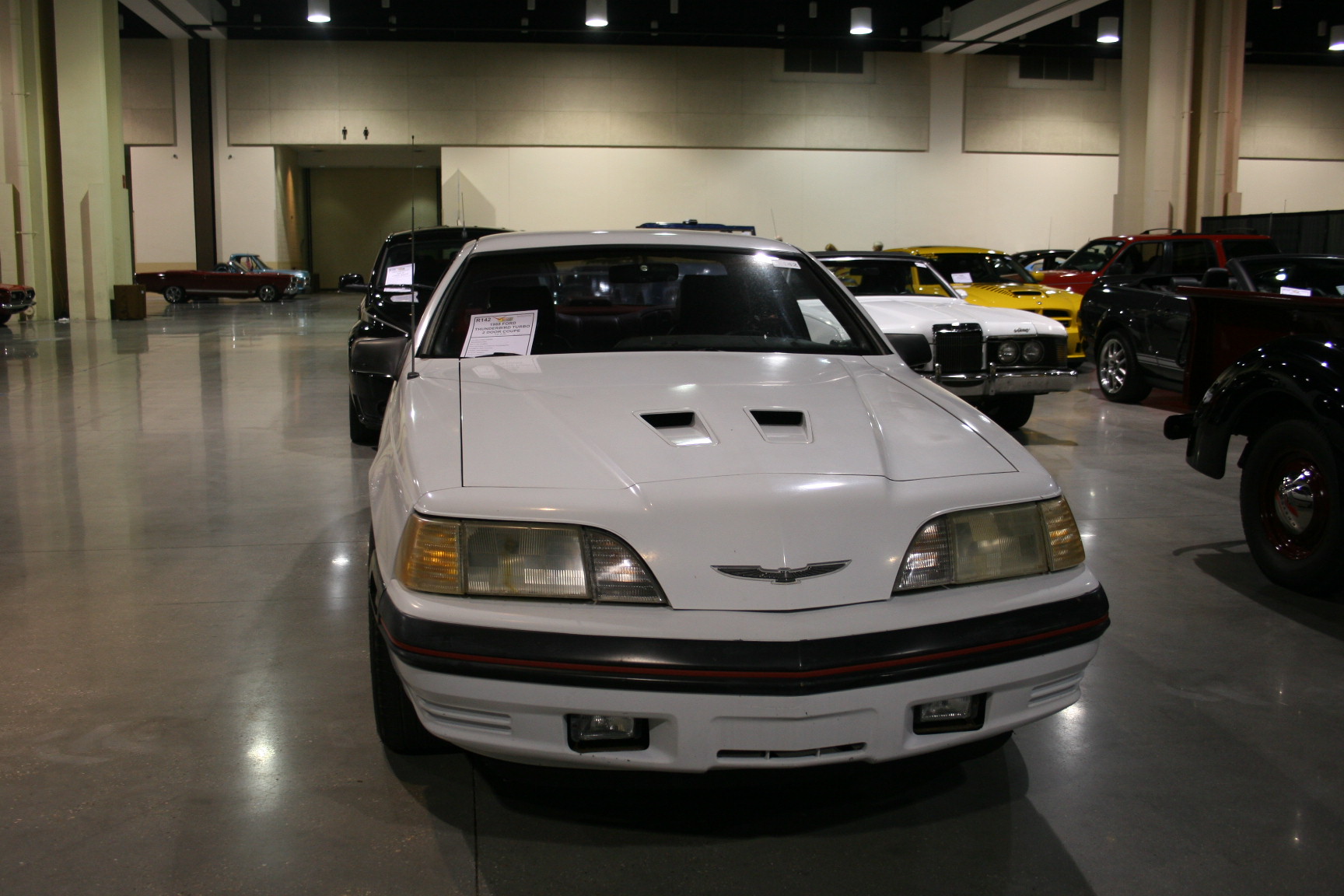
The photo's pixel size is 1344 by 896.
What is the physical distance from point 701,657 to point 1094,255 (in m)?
13.7

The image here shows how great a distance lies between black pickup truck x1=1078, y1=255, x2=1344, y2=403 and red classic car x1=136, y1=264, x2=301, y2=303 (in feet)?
70.5

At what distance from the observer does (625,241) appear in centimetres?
357

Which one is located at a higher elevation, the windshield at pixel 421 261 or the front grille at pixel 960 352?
the windshield at pixel 421 261

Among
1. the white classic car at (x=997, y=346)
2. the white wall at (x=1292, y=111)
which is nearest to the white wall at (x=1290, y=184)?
the white wall at (x=1292, y=111)

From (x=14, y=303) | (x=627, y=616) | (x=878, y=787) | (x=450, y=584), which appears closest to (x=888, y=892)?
(x=878, y=787)

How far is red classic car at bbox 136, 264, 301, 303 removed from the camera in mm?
25781

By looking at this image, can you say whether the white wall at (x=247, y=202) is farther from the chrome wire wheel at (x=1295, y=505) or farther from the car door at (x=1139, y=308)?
the chrome wire wheel at (x=1295, y=505)

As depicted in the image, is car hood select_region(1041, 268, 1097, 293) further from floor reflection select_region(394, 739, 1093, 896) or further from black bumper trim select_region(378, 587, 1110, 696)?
black bumper trim select_region(378, 587, 1110, 696)

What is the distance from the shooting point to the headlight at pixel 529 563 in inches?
79.5

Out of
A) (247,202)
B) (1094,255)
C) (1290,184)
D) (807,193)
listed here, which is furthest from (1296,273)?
(1290,184)

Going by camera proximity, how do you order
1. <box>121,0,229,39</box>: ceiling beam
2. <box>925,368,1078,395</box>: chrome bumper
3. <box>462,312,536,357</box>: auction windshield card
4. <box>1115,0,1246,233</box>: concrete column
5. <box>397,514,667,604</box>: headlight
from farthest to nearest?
<box>121,0,229,39</box>: ceiling beam < <box>1115,0,1246,233</box>: concrete column < <box>925,368,1078,395</box>: chrome bumper < <box>462,312,536,357</box>: auction windshield card < <box>397,514,667,604</box>: headlight

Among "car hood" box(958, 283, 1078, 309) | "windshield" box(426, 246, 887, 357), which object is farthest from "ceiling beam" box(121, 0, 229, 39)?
"windshield" box(426, 246, 887, 357)

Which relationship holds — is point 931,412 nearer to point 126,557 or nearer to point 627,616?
point 627,616

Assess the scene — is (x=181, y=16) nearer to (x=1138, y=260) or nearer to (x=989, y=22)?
(x=989, y=22)
